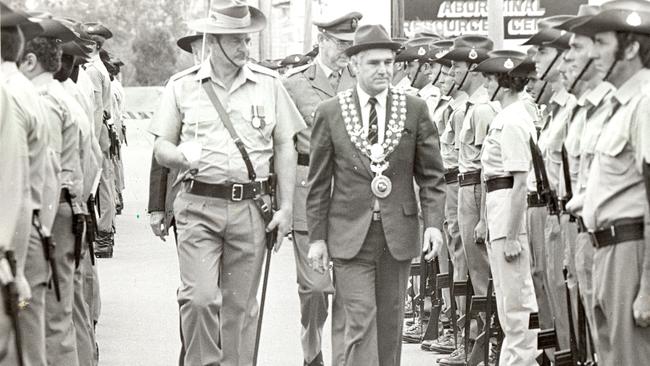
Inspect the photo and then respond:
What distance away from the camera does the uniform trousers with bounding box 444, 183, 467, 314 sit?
42.8ft

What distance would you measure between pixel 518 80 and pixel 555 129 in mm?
1601

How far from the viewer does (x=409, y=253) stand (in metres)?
10.0

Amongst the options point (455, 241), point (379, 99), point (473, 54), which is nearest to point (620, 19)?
point (379, 99)

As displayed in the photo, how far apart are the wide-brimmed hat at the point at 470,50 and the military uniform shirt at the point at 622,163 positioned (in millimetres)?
5407

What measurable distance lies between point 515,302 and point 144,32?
141ft

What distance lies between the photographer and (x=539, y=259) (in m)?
10.5

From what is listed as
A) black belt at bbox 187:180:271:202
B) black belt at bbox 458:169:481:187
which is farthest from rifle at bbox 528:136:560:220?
black belt at bbox 458:169:481:187

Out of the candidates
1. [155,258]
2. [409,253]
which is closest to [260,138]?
[409,253]

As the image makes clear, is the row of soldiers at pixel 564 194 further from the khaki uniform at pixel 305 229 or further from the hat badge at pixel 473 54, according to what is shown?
the khaki uniform at pixel 305 229

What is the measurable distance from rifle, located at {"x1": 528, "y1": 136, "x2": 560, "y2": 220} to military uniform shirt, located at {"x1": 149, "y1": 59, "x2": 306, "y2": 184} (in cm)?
151

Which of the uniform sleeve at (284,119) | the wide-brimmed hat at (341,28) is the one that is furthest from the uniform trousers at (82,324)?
the wide-brimmed hat at (341,28)

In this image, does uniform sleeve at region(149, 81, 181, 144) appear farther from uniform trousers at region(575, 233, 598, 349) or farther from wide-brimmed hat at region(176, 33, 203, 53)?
wide-brimmed hat at region(176, 33, 203, 53)

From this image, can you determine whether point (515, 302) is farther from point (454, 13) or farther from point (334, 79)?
point (454, 13)

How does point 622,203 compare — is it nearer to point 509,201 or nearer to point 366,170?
point 366,170
